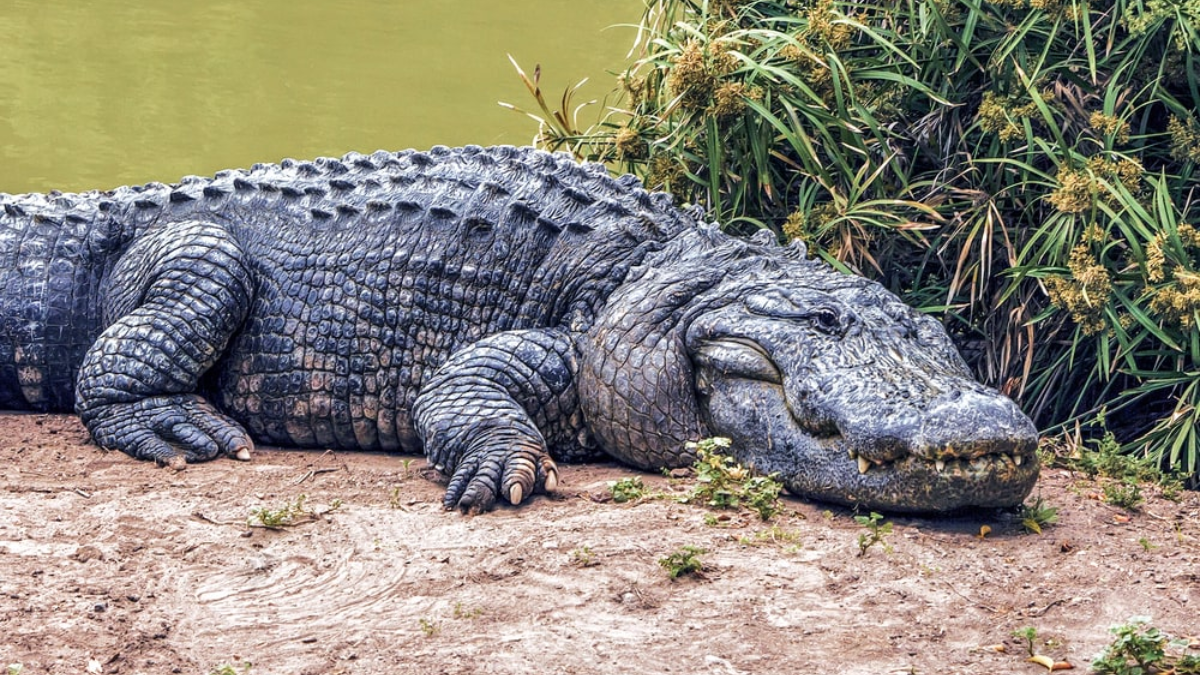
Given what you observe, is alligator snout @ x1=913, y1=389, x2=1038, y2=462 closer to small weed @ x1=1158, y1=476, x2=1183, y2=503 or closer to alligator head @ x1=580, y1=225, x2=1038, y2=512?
alligator head @ x1=580, y1=225, x2=1038, y2=512

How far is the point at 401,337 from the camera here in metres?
5.05

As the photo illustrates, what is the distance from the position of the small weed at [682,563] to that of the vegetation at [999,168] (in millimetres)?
1951

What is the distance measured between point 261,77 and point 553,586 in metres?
9.01

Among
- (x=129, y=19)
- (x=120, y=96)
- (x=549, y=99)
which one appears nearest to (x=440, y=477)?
(x=120, y=96)

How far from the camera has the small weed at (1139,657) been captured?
280cm

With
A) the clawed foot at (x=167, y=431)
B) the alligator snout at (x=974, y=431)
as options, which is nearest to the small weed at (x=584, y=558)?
the alligator snout at (x=974, y=431)

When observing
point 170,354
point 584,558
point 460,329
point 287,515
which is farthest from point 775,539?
point 170,354

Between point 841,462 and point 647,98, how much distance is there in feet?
7.42

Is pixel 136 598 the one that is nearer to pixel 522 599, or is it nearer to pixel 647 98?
pixel 522 599

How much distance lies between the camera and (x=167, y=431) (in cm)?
490

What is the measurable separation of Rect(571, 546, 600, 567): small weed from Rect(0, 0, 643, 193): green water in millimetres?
6745

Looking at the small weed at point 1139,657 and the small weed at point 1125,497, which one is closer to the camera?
the small weed at point 1139,657

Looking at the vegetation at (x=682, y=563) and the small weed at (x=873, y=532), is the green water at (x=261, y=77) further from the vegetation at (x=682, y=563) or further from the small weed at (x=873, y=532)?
the vegetation at (x=682, y=563)

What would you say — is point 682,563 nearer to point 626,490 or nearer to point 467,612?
point 467,612
